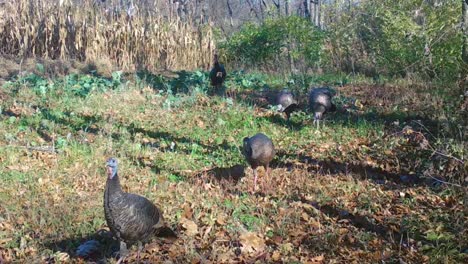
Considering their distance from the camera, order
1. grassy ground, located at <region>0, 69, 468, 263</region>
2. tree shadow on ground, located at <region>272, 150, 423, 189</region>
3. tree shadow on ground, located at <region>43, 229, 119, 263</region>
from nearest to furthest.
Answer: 1. tree shadow on ground, located at <region>43, 229, 119, 263</region>
2. grassy ground, located at <region>0, 69, 468, 263</region>
3. tree shadow on ground, located at <region>272, 150, 423, 189</region>

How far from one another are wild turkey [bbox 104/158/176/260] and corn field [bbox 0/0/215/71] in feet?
36.1

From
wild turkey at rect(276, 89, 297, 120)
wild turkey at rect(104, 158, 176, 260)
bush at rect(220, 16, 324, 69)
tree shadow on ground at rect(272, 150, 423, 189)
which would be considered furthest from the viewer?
bush at rect(220, 16, 324, 69)

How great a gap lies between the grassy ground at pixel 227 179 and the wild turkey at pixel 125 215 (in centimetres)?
42

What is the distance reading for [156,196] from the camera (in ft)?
19.5

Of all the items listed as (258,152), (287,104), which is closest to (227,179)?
(258,152)

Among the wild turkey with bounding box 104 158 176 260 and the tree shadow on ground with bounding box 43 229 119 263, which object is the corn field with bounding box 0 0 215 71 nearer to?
the tree shadow on ground with bounding box 43 229 119 263

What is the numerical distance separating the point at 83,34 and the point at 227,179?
1019cm

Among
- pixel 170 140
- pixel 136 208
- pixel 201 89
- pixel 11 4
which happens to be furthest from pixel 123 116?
pixel 11 4

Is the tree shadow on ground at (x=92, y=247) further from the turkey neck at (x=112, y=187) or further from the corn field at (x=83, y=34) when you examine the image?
the corn field at (x=83, y=34)

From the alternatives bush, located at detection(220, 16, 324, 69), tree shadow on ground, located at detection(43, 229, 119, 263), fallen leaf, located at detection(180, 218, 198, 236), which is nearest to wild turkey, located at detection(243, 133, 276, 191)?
fallen leaf, located at detection(180, 218, 198, 236)

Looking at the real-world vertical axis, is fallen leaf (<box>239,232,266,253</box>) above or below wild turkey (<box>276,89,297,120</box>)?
below

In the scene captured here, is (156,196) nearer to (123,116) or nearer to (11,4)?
(123,116)

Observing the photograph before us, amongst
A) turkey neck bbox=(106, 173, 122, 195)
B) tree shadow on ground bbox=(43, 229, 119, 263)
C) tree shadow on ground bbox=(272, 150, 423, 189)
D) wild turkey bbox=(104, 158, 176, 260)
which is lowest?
tree shadow on ground bbox=(43, 229, 119, 263)

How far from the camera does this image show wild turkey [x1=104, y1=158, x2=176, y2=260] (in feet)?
13.8
